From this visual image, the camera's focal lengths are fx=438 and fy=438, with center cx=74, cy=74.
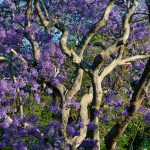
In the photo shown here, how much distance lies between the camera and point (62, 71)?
12180 mm

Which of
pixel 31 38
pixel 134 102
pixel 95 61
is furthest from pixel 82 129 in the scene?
pixel 31 38

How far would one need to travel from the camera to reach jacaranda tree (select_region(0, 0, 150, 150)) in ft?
29.5

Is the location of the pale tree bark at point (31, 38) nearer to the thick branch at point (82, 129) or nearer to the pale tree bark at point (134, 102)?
the thick branch at point (82, 129)

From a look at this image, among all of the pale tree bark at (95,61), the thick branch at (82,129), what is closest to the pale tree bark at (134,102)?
the pale tree bark at (95,61)

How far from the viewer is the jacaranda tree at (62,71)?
29.5 feet

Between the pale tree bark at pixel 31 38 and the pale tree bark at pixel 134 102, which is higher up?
the pale tree bark at pixel 31 38

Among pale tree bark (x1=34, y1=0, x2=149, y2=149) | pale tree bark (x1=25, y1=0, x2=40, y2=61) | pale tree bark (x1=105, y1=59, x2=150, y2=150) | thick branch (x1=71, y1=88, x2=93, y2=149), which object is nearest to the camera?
pale tree bark (x1=105, y1=59, x2=150, y2=150)

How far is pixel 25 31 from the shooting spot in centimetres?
1089

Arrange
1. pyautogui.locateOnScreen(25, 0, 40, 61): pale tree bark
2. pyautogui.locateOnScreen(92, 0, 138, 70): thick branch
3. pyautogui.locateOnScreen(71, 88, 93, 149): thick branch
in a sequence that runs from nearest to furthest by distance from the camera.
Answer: pyautogui.locateOnScreen(92, 0, 138, 70): thick branch
pyautogui.locateOnScreen(71, 88, 93, 149): thick branch
pyautogui.locateOnScreen(25, 0, 40, 61): pale tree bark

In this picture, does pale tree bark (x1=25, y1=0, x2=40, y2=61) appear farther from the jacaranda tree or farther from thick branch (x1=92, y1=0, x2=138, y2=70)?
thick branch (x1=92, y1=0, x2=138, y2=70)

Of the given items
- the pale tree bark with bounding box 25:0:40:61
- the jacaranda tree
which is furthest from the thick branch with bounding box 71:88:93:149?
the pale tree bark with bounding box 25:0:40:61

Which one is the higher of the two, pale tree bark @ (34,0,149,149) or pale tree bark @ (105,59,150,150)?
pale tree bark @ (34,0,149,149)

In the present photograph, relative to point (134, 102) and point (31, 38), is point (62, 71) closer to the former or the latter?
point (31, 38)

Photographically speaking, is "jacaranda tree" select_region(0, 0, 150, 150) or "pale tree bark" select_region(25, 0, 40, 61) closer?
"jacaranda tree" select_region(0, 0, 150, 150)
